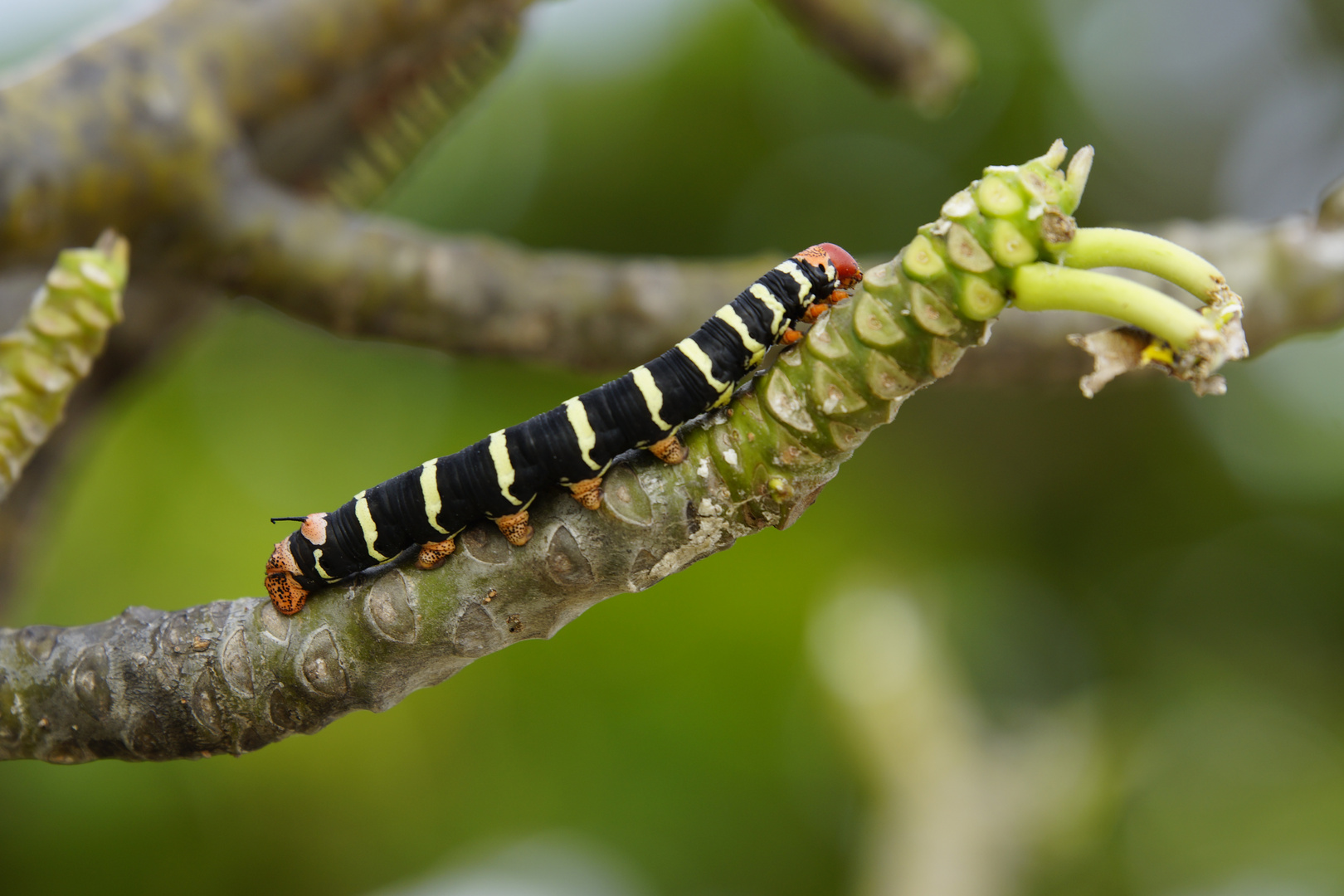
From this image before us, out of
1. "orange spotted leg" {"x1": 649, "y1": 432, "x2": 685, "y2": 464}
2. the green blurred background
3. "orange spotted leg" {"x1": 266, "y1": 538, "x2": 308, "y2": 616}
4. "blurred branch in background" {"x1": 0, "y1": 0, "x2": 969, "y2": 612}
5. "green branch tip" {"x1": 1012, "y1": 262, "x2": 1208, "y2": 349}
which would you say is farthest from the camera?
the green blurred background

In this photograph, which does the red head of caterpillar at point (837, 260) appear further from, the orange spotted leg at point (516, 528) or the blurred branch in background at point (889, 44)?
the blurred branch in background at point (889, 44)

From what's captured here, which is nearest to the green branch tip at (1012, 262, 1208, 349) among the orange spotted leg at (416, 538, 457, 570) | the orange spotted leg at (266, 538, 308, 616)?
the orange spotted leg at (416, 538, 457, 570)

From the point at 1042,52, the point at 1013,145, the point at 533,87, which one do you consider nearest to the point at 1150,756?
the point at 1013,145

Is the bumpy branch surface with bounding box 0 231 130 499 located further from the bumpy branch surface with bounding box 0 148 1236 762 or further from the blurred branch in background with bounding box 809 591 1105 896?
the blurred branch in background with bounding box 809 591 1105 896

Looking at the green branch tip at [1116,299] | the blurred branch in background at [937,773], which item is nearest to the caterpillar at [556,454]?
the green branch tip at [1116,299]

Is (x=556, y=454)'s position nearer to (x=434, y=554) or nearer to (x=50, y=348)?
(x=434, y=554)

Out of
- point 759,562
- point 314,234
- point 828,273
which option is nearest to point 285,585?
point 828,273
